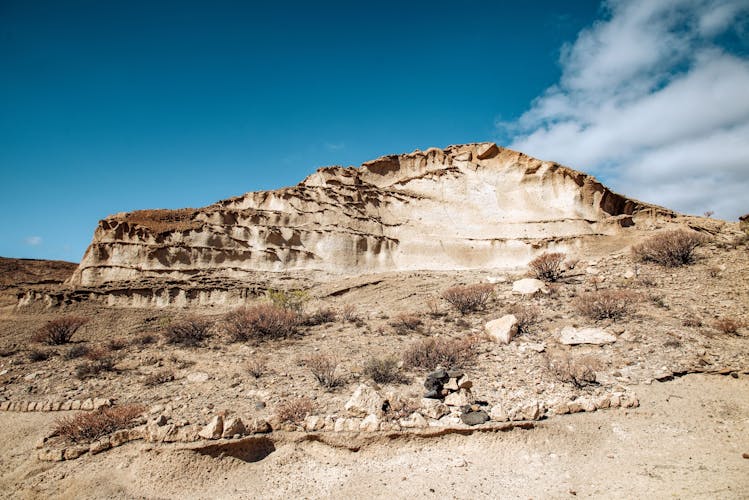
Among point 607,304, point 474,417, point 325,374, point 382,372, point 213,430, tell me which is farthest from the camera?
point 607,304

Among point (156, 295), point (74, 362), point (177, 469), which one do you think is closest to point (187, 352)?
point (74, 362)

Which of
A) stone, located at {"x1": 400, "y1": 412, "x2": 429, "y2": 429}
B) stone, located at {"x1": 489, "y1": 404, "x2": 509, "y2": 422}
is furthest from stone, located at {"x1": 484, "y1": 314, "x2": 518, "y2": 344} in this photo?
stone, located at {"x1": 400, "y1": 412, "x2": 429, "y2": 429}

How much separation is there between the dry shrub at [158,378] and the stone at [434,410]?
602 cm

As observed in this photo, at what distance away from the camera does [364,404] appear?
6.18 m

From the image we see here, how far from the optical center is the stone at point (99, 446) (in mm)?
5473

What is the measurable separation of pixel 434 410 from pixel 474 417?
64 centimetres

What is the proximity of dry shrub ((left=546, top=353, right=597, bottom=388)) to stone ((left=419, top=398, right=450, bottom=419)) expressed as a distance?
103 inches

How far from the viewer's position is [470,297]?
43.6ft

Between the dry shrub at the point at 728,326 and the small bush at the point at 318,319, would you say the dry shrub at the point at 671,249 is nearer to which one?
the dry shrub at the point at 728,326

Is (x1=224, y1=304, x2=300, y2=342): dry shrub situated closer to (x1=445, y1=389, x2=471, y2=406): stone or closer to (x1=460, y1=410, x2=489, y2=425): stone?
(x1=445, y1=389, x2=471, y2=406): stone

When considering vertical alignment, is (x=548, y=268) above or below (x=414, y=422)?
above

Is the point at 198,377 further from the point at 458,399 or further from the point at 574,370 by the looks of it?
the point at 574,370

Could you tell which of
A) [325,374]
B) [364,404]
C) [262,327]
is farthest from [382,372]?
[262,327]

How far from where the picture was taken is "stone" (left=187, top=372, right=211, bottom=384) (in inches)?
321
